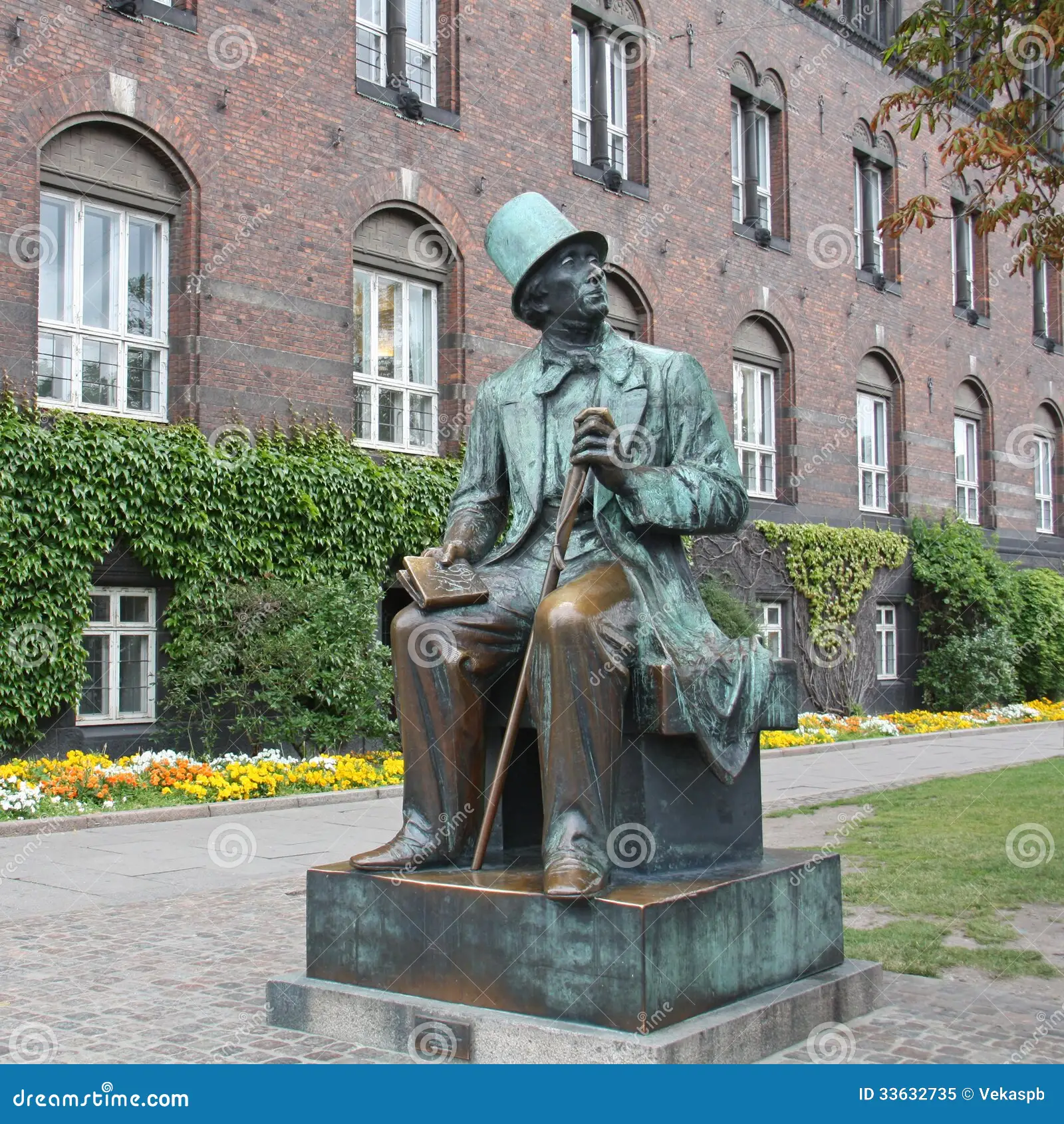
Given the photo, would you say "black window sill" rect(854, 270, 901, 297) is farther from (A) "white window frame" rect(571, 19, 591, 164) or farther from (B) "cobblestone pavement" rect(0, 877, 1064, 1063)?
(B) "cobblestone pavement" rect(0, 877, 1064, 1063)

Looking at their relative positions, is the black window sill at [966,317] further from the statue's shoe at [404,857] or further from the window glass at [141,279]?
the statue's shoe at [404,857]

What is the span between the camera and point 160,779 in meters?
12.7

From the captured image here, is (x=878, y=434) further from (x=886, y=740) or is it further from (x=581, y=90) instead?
(x=581, y=90)

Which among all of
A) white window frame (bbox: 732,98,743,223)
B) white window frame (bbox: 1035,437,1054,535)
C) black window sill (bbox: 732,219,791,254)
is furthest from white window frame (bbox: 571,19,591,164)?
white window frame (bbox: 1035,437,1054,535)

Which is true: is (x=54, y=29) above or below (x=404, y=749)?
above

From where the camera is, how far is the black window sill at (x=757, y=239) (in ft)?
79.9

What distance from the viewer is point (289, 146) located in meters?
16.7

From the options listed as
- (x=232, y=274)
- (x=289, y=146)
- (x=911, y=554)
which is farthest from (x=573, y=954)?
(x=911, y=554)

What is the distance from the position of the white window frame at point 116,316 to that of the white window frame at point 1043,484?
79.2 ft

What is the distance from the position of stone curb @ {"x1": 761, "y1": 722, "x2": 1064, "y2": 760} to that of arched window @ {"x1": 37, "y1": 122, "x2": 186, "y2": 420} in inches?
356

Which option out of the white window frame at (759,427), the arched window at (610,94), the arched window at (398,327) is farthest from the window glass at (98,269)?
the white window frame at (759,427)

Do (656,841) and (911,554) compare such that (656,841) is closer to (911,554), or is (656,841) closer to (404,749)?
(404,749)

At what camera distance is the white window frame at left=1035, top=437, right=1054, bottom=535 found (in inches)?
1318

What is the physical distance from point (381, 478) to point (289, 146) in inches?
165
